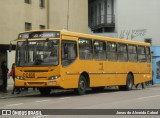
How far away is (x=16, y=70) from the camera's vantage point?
24.0 metres

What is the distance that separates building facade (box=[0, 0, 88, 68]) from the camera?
113ft

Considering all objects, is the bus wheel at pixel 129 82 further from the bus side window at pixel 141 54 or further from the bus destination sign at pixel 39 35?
the bus destination sign at pixel 39 35

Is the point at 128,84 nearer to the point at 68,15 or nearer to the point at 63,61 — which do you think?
the point at 63,61

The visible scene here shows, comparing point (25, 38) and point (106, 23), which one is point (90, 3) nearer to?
point (106, 23)

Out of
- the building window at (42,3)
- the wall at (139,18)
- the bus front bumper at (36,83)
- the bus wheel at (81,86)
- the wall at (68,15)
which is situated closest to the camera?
the bus front bumper at (36,83)

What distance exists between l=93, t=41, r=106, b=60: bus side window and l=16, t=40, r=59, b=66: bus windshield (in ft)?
12.8

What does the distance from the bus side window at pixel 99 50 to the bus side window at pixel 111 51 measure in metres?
0.52

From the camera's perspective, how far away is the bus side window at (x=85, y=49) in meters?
25.2

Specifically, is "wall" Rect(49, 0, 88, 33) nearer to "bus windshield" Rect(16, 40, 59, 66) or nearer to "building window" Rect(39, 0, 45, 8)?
"building window" Rect(39, 0, 45, 8)

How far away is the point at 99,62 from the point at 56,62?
14.7 ft

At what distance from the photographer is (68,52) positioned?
78.5ft

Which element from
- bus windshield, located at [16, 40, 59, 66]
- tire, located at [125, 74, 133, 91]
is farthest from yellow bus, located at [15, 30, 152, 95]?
tire, located at [125, 74, 133, 91]

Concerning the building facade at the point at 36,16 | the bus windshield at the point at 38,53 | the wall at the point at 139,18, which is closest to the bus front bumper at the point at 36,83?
the bus windshield at the point at 38,53

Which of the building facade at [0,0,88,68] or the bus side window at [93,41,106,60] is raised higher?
the building facade at [0,0,88,68]
